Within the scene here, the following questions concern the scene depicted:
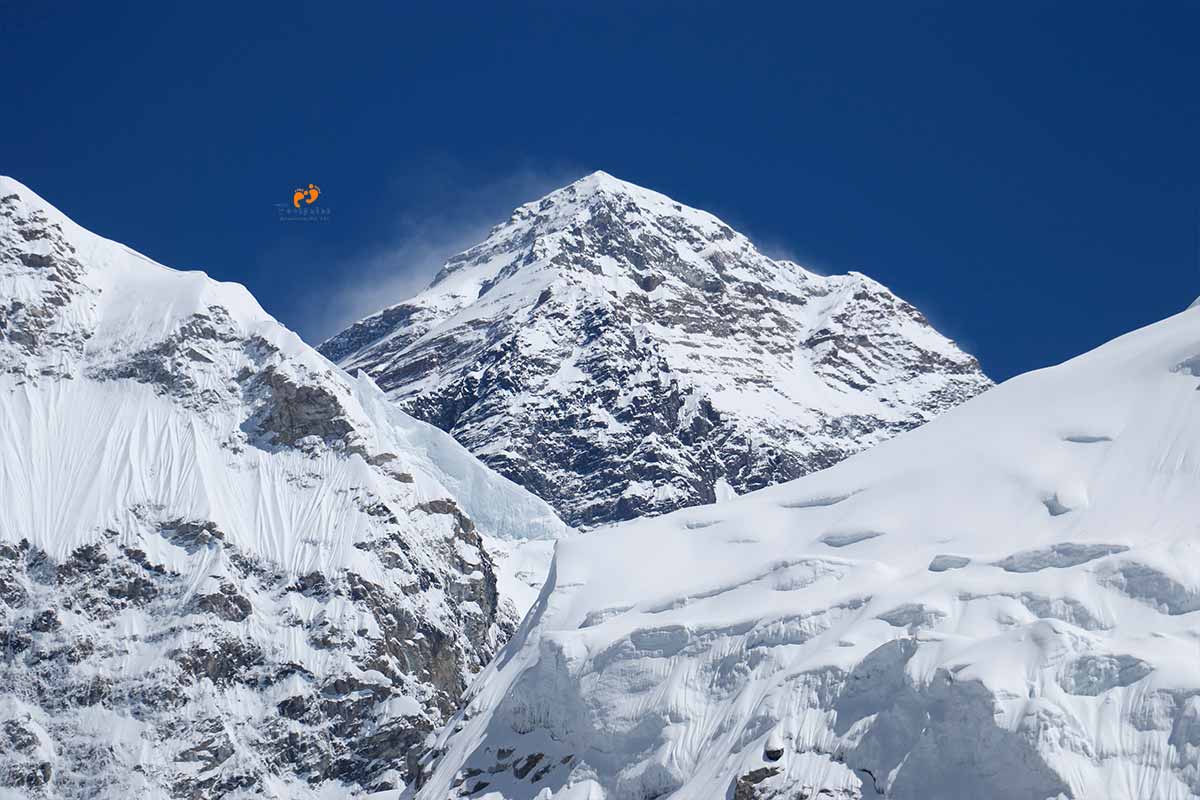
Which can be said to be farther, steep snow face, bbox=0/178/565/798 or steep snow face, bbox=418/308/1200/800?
steep snow face, bbox=0/178/565/798

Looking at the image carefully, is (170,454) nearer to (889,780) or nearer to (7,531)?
(7,531)

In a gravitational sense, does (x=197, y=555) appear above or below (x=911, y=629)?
above

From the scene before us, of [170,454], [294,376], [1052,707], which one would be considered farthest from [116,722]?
[1052,707]

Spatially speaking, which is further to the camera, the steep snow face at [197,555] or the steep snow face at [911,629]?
the steep snow face at [197,555]

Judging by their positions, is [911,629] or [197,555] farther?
[197,555]
